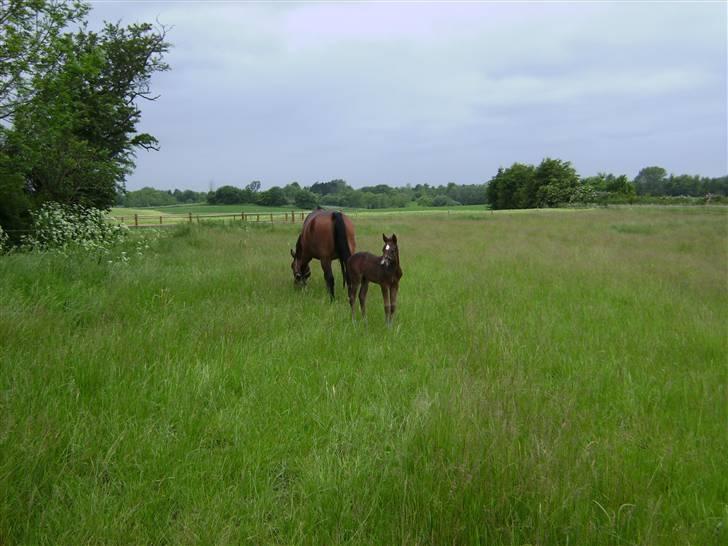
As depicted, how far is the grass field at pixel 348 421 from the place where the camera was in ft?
6.61

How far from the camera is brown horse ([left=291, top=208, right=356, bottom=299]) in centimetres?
736

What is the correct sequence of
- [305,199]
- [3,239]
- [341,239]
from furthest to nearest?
[305,199] < [3,239] < [341,239]

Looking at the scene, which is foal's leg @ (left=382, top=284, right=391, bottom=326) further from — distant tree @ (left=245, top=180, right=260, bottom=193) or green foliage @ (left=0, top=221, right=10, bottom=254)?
distant tree @ (left=245, top=180, right=260, bottom=193)

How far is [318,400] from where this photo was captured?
11.1 ft

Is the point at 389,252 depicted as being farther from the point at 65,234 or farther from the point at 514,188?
the point at 514,188

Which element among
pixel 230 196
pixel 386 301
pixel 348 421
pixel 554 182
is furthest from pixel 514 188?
pixel 348 421

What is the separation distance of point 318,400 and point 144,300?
164 inches

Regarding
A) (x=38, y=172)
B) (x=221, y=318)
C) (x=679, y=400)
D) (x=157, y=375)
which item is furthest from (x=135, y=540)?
(x=38, y=172)

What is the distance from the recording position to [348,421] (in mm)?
3078

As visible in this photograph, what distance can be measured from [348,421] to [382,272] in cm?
277

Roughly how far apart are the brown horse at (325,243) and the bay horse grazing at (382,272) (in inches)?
38.5

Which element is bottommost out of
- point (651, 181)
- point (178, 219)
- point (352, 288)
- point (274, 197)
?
point (352, 288)

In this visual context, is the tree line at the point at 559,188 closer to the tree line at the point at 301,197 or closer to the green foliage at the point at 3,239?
the tree line at the point at 301,197

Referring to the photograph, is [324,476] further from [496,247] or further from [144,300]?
[496,247]
